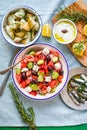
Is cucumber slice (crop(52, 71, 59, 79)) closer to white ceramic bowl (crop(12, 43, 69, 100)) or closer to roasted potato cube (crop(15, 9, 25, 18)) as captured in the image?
white ceramic bowl (crop(12, 43, 69, 100))

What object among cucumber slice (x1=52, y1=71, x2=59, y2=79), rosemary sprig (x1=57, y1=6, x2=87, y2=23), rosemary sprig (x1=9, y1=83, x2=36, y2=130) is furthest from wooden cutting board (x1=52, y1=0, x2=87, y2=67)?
rosemary sprig (x1=9, y1=83, x2=36, y2=130)

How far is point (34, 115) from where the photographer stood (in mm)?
1713

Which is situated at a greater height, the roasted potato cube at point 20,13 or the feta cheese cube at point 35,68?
the roasted potato cube at point 20,13

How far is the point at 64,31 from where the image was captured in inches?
66.9

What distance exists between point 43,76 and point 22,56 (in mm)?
110

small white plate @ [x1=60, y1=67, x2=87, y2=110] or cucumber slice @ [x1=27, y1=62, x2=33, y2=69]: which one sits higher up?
cucumber slice @ [x1=27, y1=62, x2=33, y2=69]

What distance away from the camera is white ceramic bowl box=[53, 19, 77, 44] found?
1.70 metres

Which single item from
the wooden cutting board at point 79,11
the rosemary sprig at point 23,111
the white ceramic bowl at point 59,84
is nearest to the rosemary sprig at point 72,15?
the wooden cutting board at point 79,11

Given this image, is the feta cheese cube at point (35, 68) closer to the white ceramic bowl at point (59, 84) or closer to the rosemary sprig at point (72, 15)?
the white ceramic bowl at point (59, 84)

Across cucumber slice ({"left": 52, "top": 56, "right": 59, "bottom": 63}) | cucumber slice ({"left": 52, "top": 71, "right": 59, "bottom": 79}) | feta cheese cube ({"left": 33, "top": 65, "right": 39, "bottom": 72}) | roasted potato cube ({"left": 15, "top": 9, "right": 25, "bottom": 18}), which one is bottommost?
cucumber slice ({"left": 52, "top": 71, "right": 59, "bottom": 79})

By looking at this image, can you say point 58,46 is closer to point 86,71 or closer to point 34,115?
point 86,71

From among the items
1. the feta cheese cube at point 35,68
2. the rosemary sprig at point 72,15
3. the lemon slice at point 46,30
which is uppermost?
the rosemary sprig at point 72,15

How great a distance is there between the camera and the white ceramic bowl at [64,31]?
170 cm

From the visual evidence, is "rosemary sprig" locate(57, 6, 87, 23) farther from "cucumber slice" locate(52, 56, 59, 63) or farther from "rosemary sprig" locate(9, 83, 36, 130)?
"rosemary sprig" locate(9, 83, 36, 130)
